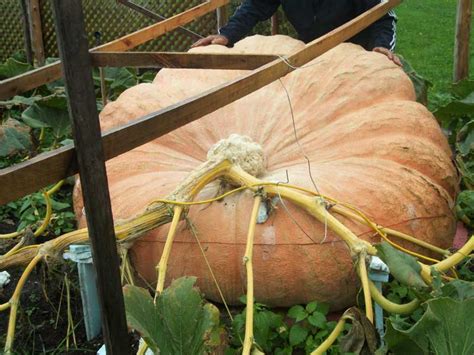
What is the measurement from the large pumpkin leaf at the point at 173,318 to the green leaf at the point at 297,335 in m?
0.51

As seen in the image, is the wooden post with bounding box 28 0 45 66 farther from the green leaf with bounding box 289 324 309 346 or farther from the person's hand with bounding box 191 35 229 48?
the green leaf with bounding box 289 324 309 346

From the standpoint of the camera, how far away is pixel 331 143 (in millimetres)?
2756

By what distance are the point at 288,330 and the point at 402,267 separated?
507mm

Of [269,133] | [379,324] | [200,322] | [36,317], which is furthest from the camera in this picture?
[269,133]

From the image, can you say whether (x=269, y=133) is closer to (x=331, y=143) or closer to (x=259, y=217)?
(x=331, y=143)

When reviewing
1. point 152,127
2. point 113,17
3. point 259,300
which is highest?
point 152,127

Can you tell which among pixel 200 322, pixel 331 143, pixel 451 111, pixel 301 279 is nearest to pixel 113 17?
pixel 451 111

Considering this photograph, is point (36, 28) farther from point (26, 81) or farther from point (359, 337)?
point (359, 337)

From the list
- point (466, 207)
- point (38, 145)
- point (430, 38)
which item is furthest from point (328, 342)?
point (430, 38)

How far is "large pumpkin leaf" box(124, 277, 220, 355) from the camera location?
1.71 meters

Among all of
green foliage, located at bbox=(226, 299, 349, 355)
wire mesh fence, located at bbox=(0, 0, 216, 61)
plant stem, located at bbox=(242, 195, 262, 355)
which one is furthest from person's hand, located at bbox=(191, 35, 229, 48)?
wire mesh fence, located at bbox=(0, 0, 216, 61)

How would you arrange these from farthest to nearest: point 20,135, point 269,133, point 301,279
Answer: point 20,135, point 269,133, point 301,279

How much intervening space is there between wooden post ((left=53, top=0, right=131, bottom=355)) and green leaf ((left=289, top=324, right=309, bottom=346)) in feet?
2.03

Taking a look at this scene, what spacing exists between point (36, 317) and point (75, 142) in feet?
4.33
